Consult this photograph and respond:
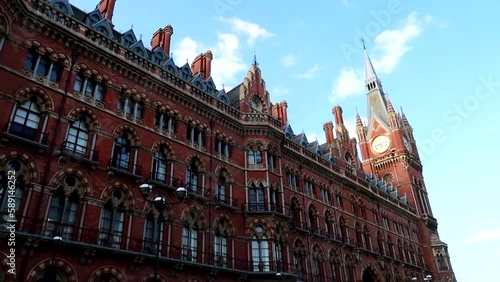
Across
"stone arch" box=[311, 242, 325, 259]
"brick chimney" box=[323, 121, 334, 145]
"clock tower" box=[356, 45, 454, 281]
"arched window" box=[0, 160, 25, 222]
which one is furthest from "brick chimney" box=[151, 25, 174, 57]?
"clock tower" box=[356, 45, 454, 281]

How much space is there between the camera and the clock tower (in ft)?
179

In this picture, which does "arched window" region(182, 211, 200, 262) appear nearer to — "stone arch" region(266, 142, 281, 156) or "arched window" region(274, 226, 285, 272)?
"arched window" region(274, 226, 285, 272)

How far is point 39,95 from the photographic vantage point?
1961cm

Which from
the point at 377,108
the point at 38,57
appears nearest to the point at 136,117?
the point at 38,57

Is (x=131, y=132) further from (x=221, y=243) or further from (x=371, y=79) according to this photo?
(x=371, y=79)

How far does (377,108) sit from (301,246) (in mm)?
48979

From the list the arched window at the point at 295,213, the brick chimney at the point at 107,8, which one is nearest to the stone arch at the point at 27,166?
the brick chimney at the point at 107,8

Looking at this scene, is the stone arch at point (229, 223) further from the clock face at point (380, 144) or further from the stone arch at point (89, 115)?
the clock face at point (380, 144)

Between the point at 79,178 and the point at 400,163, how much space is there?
54.0 m

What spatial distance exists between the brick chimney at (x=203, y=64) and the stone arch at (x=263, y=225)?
13.8 meters

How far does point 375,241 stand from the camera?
42.9 meters

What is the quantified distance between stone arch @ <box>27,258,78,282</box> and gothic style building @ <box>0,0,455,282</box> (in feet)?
0.15

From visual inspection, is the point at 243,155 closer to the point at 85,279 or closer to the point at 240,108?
the point at 240,108

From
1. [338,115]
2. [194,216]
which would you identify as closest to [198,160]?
[194,216]
